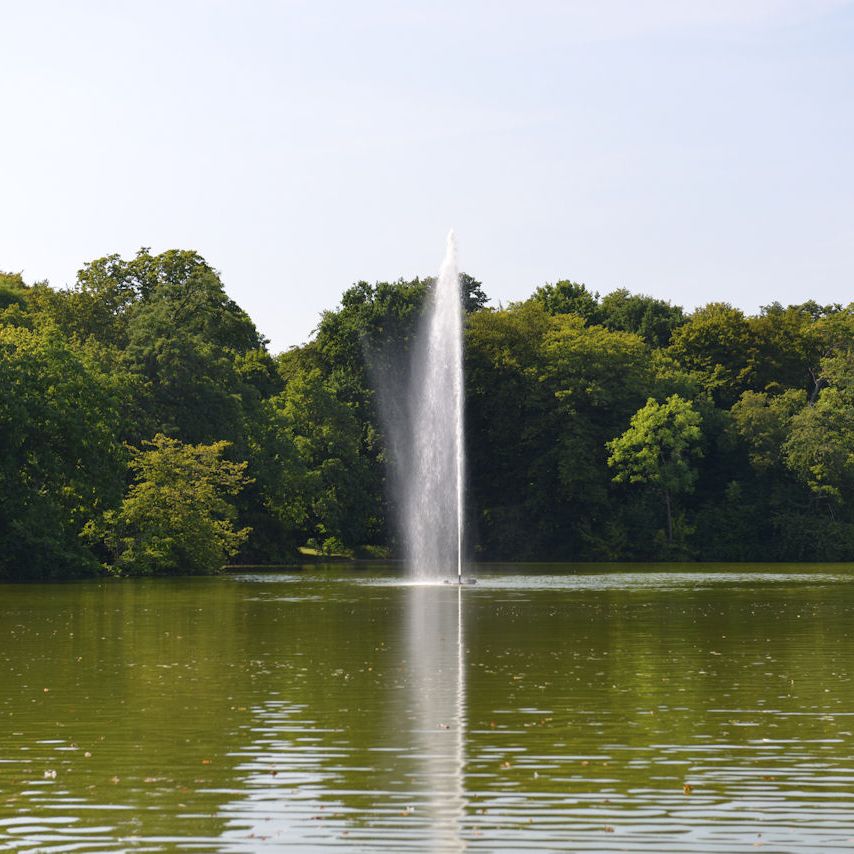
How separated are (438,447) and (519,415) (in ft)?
86.3

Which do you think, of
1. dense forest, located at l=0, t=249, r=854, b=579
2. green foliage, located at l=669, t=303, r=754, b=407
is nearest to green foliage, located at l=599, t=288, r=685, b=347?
dense forest, located at l=0, t=249, r=854, b=579

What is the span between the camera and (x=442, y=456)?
2798 inches

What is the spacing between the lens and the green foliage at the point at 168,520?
210ft

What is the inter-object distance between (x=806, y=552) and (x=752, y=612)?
56.8m

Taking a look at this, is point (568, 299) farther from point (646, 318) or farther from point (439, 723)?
point (439, 723)

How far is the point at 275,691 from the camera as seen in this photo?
20.1 m

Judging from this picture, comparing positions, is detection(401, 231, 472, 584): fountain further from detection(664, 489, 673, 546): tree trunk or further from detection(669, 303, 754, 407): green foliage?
detection(669, 303, 754, 407): green foliage

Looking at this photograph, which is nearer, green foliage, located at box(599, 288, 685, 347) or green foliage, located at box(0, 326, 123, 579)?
green foliage, located at box(0, 326, 123, 579)

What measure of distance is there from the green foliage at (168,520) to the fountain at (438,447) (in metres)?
8.97

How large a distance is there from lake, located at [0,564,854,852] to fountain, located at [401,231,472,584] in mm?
25695

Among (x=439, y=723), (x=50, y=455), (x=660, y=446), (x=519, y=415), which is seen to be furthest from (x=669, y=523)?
(x=439, y=723)

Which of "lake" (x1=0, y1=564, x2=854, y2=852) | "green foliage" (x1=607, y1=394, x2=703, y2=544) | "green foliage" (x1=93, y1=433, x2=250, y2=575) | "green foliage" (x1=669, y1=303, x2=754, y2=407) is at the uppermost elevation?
"green foliage" (x1=669, y1=303, x2=754, y2=407)

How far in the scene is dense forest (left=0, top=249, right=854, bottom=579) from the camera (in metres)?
78.1

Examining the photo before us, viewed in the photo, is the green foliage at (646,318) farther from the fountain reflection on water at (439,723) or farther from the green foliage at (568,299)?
the fountain reflection on water at (439,723)
